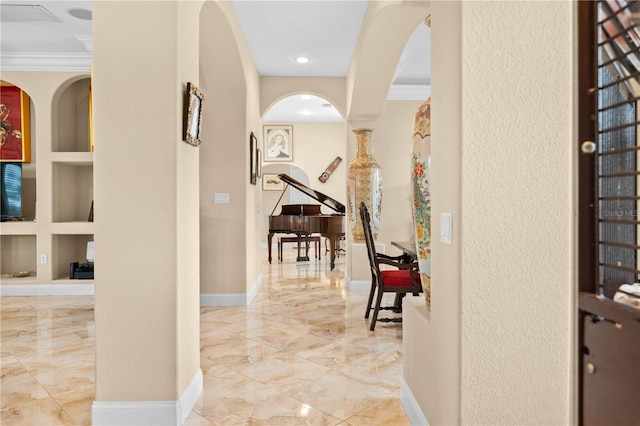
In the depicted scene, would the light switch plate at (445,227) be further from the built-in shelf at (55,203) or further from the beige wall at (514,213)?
the built-in shelf at (55,203)

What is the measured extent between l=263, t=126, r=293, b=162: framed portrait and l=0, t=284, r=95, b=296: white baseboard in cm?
580

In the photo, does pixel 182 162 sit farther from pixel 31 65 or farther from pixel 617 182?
pixel 31 65

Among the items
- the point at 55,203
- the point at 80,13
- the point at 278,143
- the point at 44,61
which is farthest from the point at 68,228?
the point at 278,143

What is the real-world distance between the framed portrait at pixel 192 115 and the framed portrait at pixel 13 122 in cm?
425

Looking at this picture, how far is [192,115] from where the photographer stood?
2.22m

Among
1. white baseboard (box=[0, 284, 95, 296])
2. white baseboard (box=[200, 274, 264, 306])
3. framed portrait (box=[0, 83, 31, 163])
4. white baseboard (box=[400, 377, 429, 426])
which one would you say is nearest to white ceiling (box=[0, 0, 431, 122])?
framed portrait (box=[0, 83, 31, 163])

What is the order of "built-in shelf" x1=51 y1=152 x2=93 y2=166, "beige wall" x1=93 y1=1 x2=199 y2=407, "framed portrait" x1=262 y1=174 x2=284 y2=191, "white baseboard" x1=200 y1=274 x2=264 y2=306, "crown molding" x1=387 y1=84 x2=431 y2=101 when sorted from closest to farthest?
"beige wall" x1=93 y1=1 x2=199 y2=407
"white baseboard" x1=200 y1=274 x2=264 y2=306
"built-in shelf" x1=51 y1=152 x2=93 y2=166
"crown molding" x1=387 y1=84 x2=431 y2=101
"framed portrait" x1=262 y1=174 x2=284 y2=191

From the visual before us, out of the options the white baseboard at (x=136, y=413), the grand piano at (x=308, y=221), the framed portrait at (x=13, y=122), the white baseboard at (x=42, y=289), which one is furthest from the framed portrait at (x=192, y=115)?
the grand piano at (x=308, y=221)

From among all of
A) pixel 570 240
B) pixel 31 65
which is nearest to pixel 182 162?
pixel 570 240

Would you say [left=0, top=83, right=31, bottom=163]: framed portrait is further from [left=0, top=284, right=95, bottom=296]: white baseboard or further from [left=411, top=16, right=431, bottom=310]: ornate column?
[left=411, top=16, right=431, bottom=310]: ornate column

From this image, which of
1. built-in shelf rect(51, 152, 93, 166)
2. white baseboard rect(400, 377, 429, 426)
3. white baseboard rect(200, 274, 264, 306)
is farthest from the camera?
built-in shelf rect(51, 152, 93, 166)

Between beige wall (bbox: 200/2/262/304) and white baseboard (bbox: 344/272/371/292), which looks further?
white baseboard (bbox: 344/272/371/292)

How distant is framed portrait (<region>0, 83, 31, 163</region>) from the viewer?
537cm

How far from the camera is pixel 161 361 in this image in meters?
2.07
